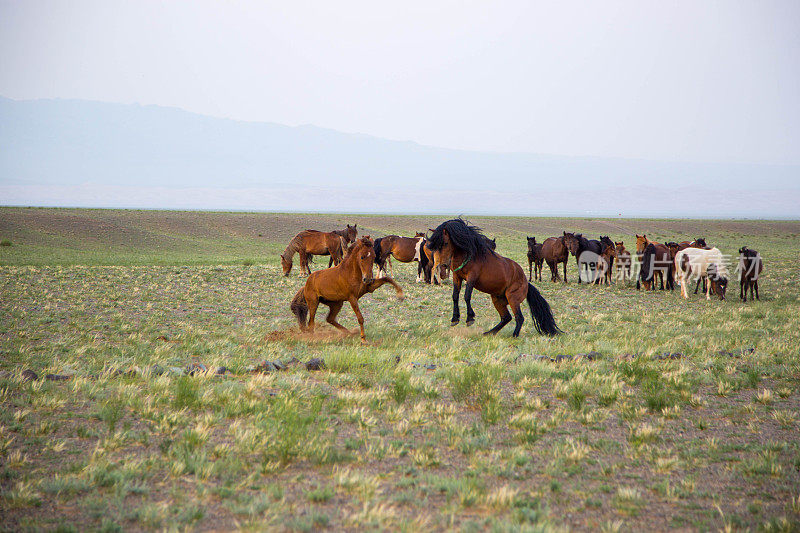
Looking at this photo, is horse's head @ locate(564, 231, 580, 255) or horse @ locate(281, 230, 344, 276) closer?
horse @ locate(281, 230, 344, 276)

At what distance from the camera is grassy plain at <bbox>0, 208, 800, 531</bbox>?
4219 mm

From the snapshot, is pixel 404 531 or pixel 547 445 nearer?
pixel 404 531

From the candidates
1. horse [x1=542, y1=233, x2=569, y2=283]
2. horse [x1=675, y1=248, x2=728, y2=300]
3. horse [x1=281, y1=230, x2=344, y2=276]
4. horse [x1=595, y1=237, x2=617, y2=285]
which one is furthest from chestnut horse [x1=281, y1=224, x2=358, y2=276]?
horse [x1=675, y1=248, x2=728, y2=300]

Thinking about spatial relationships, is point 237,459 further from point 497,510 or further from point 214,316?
point 214,316

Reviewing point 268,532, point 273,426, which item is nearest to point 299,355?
point 273,426

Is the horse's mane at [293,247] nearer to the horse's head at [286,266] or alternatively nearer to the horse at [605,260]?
the horse's head at [286,266]

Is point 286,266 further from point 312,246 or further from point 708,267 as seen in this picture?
point 708,267

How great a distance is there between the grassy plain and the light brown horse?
1083 centimetres

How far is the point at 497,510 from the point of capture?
427 centimetres

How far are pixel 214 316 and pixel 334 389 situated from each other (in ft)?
25.6

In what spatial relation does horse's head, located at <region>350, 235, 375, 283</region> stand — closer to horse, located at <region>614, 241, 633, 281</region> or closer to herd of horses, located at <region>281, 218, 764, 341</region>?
herd of horses, located at <region>281, 218, 764, 341</region>

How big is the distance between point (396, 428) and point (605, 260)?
2177 cm

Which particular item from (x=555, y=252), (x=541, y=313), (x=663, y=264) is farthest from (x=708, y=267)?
(x=541, y=313)

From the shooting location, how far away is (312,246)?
24953mm
